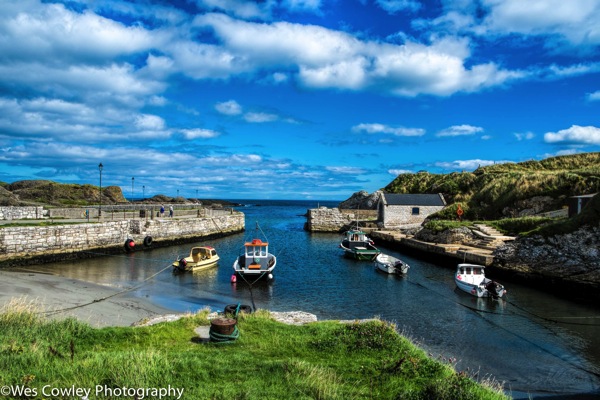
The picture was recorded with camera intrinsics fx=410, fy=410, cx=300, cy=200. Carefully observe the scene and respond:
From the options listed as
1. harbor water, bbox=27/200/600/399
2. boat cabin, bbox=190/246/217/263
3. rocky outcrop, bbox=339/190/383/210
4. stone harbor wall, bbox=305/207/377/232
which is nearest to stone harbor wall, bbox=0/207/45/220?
harbor water, bbox=27/200/600/399

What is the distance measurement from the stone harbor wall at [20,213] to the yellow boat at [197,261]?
17474 millimetres

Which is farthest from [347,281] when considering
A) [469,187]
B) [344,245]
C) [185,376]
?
[469,187]

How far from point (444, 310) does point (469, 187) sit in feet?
155

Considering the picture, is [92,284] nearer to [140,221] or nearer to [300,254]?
[140,221]

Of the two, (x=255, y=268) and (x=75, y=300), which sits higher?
(x=255, y=268)

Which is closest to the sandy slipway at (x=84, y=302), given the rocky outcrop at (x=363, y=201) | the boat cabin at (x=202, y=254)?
the boat cabin at (x=202, y=254)

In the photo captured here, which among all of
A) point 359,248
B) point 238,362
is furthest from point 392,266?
point 238,362

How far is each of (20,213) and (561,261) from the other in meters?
43.6

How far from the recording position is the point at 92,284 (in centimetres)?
2300

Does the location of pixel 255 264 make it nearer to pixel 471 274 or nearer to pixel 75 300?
pixel 75 300

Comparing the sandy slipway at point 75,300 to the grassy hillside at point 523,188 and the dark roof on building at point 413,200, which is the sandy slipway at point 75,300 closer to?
the grassy hillside at point 523,188

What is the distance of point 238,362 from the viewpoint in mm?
9078

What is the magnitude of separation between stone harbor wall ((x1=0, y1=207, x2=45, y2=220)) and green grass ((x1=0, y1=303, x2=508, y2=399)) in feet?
101

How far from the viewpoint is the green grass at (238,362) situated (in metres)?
7.46
